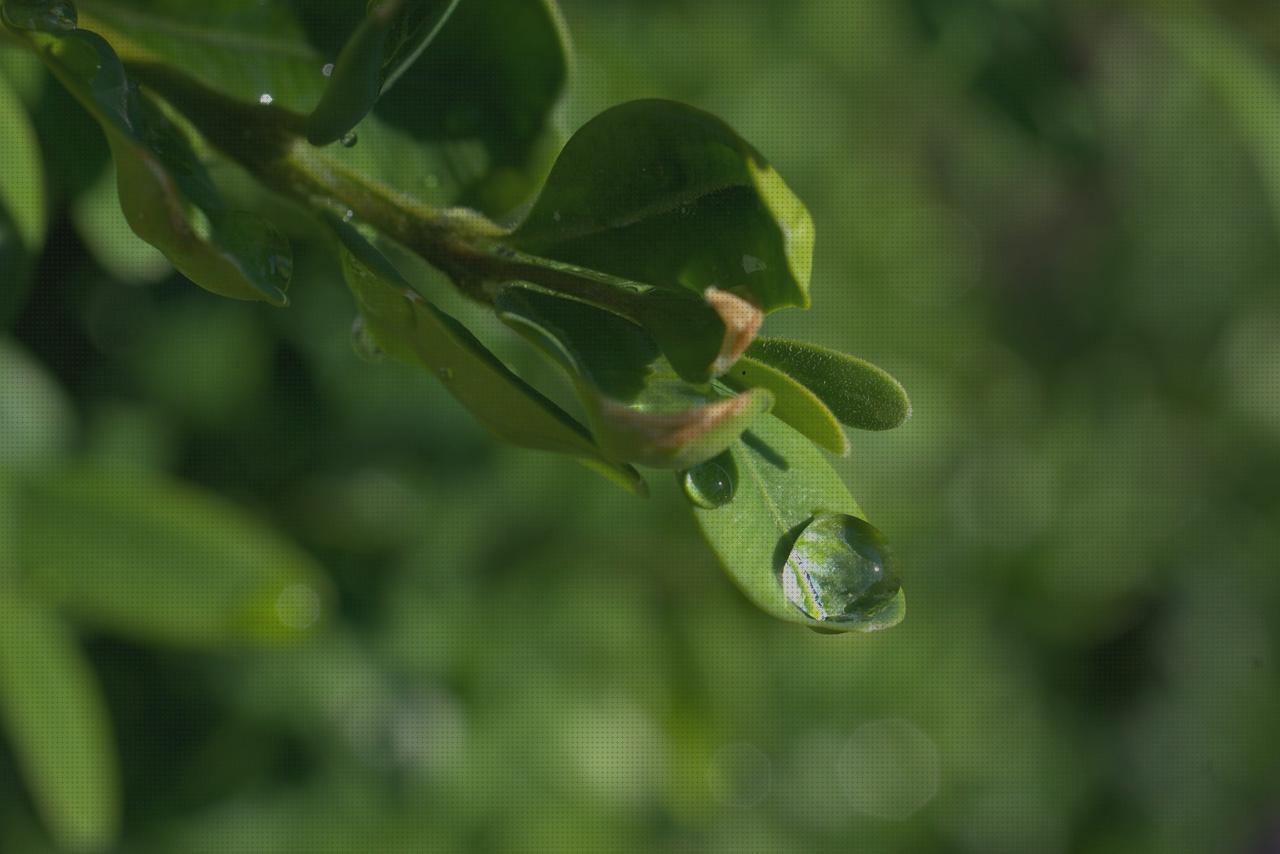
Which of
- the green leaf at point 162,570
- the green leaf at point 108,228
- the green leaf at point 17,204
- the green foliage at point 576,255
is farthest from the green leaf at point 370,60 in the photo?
the green leaf at point 162,570

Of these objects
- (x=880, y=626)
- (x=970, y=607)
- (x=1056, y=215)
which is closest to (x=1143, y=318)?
(x=970, y=607)

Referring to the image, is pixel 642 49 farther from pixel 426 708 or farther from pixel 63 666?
pixel 63 666

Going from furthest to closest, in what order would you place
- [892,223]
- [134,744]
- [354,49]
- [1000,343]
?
[1000,343]
[892,223]
[134,744]
[354,49]

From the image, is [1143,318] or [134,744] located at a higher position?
[1143,318]

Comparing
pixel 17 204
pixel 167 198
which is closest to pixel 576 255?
pixel 167 198

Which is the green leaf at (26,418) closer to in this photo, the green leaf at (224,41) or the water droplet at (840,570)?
the green leaf at (224,41)

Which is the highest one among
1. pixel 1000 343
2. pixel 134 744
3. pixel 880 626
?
pixel 880 626

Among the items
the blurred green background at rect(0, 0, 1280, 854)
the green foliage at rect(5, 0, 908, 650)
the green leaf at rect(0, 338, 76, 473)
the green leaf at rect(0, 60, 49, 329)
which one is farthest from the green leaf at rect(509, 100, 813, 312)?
the green leaf at rect(0, 338, 76, 473)
